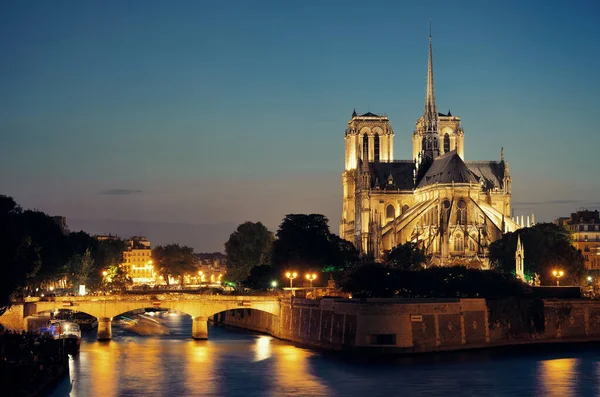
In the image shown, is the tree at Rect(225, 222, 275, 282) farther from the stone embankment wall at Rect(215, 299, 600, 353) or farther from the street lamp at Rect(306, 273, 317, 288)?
the stone embankment wall at Rect(215, 299, 600, 353)

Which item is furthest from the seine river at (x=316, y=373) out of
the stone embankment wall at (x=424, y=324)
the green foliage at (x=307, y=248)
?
the green foliage at (x=307, y=248)

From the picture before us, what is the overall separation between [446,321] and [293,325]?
15141 mm

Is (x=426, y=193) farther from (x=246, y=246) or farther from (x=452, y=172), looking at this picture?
(x=246, y=246)

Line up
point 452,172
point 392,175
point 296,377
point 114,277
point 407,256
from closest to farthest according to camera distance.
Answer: point 296,377
point 407,256
point 452,172
point 392,175
point 114,277

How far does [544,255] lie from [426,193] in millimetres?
37375

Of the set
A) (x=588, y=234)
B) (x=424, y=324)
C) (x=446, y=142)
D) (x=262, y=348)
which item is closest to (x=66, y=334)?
(x=262, y=348)

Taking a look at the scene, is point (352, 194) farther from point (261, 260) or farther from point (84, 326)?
point (84, 326)

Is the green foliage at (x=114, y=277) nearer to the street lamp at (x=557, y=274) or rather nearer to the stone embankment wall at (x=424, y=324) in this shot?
the street lamp at (x=557, y=274)

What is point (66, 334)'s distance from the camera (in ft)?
266

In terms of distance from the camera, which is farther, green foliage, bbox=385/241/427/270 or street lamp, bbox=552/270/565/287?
green foliage, bbox=385/241/427/270

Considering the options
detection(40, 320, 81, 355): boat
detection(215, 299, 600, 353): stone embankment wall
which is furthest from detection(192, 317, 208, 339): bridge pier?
detection(40, 320, 81, 355): boat

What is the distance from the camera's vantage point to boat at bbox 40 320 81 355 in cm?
7756

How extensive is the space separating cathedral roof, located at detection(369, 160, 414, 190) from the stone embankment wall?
209 feet

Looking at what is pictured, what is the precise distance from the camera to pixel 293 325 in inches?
3415
